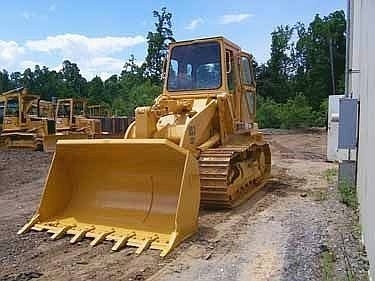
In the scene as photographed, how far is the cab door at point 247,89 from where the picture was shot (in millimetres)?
9156

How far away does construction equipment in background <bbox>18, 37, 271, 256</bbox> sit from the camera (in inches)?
228

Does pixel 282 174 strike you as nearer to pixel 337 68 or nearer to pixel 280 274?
pixel 280 274

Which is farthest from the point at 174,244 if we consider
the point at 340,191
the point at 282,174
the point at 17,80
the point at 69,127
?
the point at 17,80

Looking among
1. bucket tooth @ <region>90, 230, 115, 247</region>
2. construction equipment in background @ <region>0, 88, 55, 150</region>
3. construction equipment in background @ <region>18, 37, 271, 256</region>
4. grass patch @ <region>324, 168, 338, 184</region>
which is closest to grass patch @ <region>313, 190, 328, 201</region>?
construction equipment in background @ <region>18, 37, 271, 256</region>

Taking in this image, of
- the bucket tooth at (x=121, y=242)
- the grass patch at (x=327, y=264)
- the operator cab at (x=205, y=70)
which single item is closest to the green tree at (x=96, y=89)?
the operator cab at (x=205, y=70)

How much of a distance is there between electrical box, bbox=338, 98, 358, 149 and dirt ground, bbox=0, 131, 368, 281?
3.15 feet

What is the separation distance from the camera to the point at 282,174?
38.2 ft

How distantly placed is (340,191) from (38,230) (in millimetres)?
5049

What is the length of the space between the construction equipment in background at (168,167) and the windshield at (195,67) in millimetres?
17

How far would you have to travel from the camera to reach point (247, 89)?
938 centimetres

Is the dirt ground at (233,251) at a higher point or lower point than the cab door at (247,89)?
lower

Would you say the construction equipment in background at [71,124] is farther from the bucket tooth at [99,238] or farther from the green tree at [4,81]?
the green tree at [4,81]

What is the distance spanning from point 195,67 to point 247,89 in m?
1.34

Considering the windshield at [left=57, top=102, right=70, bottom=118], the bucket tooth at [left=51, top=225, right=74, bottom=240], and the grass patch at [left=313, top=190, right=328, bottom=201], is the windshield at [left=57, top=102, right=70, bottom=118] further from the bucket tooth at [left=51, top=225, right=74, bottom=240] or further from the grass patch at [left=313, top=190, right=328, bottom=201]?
the bucket tooth at [left=51, top=225, right=74, bottom=240]
